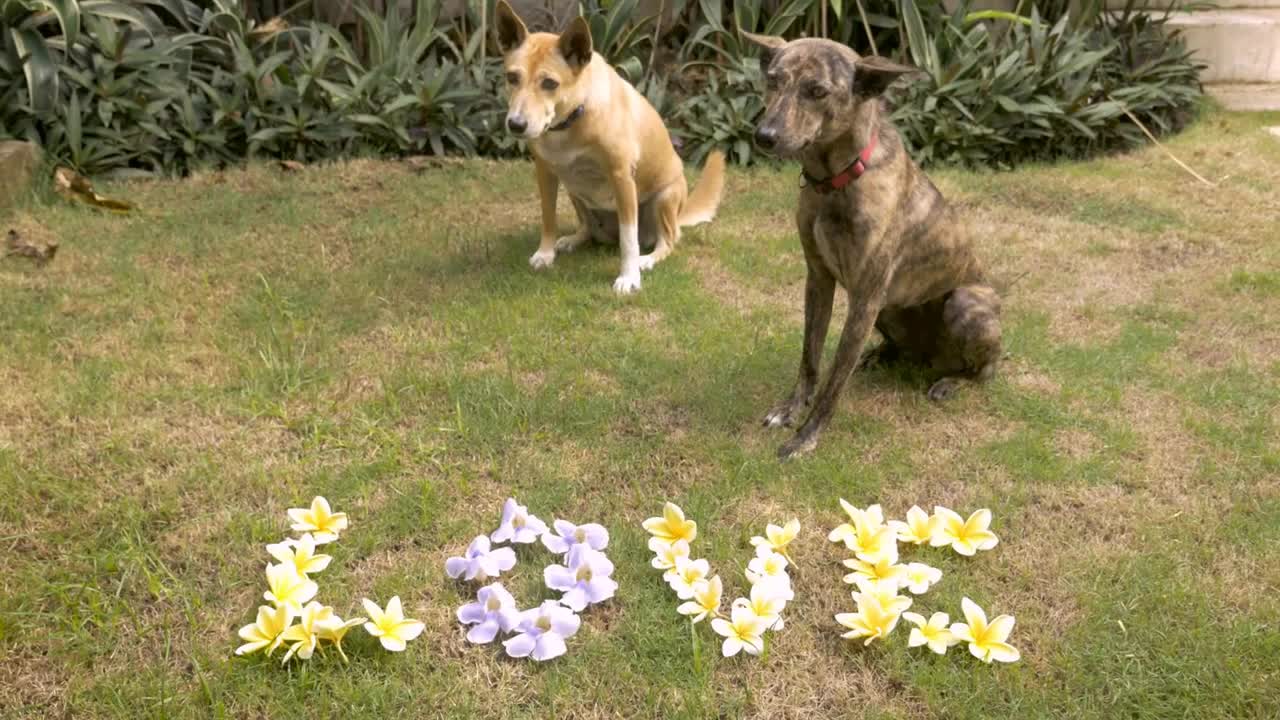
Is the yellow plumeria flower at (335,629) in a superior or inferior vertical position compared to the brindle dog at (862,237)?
inferior

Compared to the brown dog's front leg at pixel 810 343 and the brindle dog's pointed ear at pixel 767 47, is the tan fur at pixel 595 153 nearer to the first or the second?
the brindle dog's pointed ear at pixel 767 47

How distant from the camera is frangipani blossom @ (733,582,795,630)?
97.4 inches

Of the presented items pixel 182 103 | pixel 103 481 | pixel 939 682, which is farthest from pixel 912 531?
pixel 182 103

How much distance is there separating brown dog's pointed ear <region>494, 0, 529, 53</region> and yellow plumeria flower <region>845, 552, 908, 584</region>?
2.72 metres

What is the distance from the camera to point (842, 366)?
3328mm

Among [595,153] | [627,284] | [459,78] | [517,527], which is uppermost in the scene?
[595,153]

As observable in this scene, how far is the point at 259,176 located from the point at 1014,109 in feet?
15.8

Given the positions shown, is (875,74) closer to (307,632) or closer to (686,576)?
(686,576)

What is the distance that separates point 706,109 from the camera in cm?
658

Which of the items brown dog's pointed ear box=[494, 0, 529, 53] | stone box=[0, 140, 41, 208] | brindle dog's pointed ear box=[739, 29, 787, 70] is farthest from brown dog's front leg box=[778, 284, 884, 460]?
stone box=[0, 140, 41, 208]

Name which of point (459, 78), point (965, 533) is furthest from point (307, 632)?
point (459, 78)

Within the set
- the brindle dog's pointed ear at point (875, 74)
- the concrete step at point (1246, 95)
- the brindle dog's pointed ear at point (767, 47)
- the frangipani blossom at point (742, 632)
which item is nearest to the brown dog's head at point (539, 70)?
the brindle dog's pointed ear at point (767, 47)

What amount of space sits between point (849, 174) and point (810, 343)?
713 mm

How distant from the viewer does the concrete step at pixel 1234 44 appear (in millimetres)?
7566
